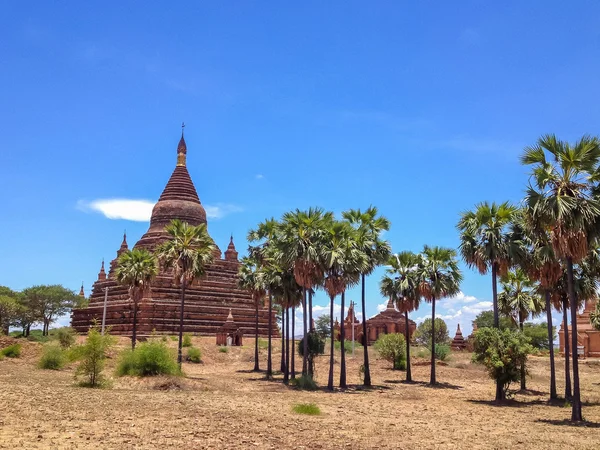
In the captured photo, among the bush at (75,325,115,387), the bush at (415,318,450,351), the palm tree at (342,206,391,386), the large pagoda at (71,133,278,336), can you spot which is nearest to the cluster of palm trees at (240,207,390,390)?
A: the palm tree at (342,206,391,386)

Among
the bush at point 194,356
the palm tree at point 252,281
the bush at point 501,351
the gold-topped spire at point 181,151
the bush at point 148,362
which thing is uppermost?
the gold-topped spire at point 181,151

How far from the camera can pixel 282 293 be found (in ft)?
106

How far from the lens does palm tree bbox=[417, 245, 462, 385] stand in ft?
112

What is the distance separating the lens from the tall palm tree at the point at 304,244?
2728 cm

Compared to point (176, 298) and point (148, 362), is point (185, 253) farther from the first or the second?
point (176, 298)

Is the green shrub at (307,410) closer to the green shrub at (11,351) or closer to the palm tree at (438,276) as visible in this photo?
the palm tree at (438,276)

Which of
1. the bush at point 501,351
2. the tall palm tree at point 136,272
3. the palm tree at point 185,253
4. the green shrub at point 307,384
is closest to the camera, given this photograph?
the bush at point 501,351

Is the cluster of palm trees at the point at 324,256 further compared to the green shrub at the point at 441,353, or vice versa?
the green shrub at the point at 441,353

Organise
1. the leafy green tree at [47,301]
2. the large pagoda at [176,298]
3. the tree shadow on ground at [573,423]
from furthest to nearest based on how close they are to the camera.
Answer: the leafy green tree at [47,301], the large pagoda at [176,298], the tree shadow on ground at [573,423]

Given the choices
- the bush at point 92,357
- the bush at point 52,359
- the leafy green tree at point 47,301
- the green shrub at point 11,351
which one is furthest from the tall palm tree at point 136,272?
the leafy green tree at point 47,301

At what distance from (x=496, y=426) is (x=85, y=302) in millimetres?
70597

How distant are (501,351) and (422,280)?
1061cm

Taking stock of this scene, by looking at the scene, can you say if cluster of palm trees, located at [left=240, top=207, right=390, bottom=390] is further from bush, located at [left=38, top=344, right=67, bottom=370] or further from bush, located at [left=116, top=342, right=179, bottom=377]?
bush, located at [left=38, top=344, right=67, bottom=370]

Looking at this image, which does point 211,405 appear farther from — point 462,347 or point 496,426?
point 462,347
